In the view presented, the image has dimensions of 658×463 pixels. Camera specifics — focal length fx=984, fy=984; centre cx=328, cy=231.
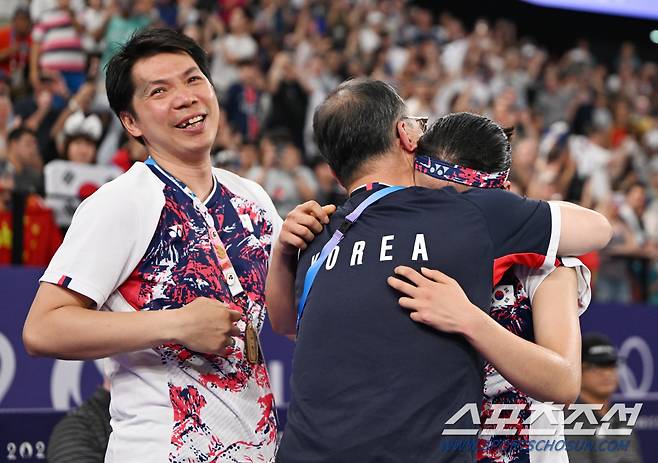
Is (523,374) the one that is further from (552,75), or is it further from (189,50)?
(552,75)

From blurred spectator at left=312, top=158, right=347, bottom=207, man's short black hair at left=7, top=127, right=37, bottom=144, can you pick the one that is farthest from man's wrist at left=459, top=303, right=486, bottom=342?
blurred spectator at left=312, top=158, right=347, bottom=207

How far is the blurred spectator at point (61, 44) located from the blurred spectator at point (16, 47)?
0.28ft

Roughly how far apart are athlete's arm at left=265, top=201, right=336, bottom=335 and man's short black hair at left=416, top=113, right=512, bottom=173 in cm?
31

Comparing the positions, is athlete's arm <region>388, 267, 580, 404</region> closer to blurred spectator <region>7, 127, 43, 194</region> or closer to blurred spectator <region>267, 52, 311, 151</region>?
blurred spectator <region>7, 127, 43, 194</region>

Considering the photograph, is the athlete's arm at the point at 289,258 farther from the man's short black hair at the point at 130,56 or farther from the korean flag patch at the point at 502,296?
the man's short black hair at the point at 130,56

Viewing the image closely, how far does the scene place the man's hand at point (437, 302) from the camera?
7.20 ft

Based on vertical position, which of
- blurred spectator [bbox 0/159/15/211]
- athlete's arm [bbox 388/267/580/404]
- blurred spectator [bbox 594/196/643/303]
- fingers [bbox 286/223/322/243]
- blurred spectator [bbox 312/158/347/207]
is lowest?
blurred spectator [bbox 594/196/643/303]

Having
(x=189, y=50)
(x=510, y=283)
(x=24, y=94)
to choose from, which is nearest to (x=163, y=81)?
(x=189, y=50)

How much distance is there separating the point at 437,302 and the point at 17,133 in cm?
578

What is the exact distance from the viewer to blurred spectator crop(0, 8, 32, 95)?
902cm

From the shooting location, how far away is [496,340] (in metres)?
2.18

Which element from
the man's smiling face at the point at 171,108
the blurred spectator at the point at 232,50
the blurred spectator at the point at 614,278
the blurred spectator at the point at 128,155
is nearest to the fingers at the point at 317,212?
the man's smiling face at the point at 171,108

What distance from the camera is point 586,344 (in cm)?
551

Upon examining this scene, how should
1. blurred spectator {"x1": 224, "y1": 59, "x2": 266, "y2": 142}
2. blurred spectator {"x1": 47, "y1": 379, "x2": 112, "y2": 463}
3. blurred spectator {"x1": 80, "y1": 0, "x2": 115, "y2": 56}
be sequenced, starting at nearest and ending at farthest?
blurred spectator {"x1": 47, "y1": 379, "x2": 112, "y2": 463}, blurred spectator {"x1": 80, "y1": 0, "x2": 115, "y2": 56}, blurred spectator {"x1": 224, "y1": 59, "x2": 266, "y2": 142}
